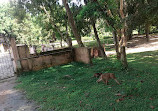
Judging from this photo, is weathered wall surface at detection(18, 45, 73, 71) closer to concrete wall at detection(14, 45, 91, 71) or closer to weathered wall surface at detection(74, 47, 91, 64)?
concrete wall at detection(14, 45, 91, 71)

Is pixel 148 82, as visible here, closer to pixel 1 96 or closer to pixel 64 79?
pixel 64 79

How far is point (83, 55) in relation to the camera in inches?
401

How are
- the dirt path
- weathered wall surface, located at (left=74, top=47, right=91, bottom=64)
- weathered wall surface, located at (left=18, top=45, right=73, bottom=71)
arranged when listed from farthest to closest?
weathered wall surface, located at (left=74, top=47, right=91, bottom=64) → weathered wall surface, located at (left=18, top=45, right=73, bottom=71) → the dirt path

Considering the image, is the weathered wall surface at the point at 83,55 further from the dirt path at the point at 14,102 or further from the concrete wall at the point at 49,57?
the dirt path at the point at 14,102

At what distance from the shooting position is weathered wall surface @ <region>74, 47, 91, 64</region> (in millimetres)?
9719

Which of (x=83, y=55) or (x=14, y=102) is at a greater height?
(x=83, y=55)

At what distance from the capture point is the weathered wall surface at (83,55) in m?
9.72

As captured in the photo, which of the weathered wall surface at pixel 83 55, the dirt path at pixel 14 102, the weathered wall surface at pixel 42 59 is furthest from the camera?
the weathered wall surface at pixel 83 55

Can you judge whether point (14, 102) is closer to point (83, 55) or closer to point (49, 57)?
point (49, 57)

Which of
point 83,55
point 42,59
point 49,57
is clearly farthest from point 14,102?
point 83,55

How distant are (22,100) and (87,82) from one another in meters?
2.57

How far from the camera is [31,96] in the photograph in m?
5.43

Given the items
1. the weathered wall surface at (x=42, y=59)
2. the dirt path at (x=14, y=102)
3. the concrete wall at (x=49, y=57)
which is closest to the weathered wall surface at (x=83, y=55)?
the concrete wall at (x=49, y=57)

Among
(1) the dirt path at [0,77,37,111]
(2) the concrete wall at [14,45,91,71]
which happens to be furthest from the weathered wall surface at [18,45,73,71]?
(1) the dirt path at [0,77,37,111]
